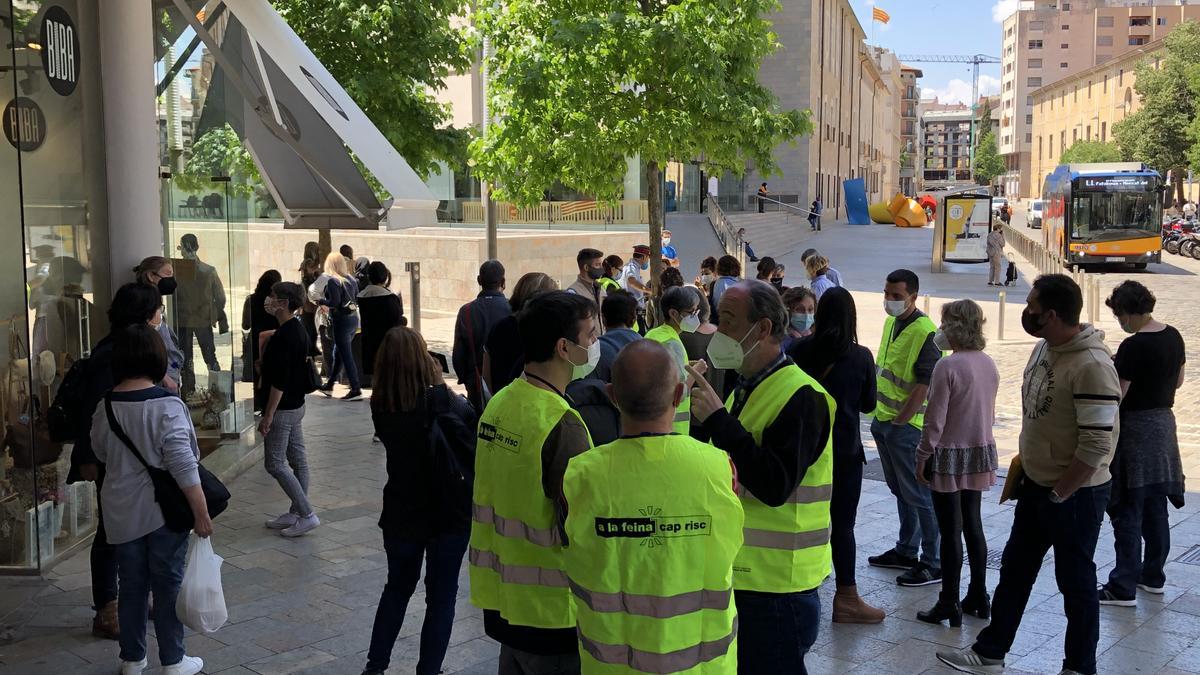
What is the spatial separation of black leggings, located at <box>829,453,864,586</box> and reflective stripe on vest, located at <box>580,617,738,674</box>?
118 inches

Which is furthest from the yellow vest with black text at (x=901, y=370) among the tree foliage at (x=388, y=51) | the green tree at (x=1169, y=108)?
the green tree at (x=1169, y=108)

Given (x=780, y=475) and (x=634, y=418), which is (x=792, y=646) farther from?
(x=634, y=418)

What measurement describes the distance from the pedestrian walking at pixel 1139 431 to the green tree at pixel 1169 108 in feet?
182

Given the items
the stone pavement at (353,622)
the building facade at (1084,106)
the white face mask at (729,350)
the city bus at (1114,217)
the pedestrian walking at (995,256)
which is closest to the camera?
the white face mask at (729,350)

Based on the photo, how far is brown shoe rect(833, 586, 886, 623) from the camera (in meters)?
6.06

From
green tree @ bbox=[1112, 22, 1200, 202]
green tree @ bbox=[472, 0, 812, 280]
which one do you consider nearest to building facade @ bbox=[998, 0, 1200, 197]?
green tree @ bbox=[1112, 22, 1200, 202]

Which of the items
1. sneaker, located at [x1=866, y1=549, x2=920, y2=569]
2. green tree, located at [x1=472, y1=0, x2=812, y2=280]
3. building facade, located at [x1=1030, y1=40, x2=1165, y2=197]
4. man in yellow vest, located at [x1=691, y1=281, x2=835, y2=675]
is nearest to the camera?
man in yellow vest, located at [x1=691, y1=281, x2=835, y2=675]

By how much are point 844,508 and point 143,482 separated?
3.57 m

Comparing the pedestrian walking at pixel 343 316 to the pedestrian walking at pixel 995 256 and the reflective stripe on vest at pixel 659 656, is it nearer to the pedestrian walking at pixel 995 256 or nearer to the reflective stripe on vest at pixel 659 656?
the reflective stripe on vest at pixel 659 656

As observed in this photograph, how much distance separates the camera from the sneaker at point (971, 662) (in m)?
5.29

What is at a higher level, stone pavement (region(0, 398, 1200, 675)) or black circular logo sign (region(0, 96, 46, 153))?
black circular logo sign (region(0, 96, 46, 153))

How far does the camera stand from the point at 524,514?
11.6 feet

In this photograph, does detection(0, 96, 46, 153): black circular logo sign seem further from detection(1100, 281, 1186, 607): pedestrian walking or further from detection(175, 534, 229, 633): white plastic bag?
detection(1100, 281, 1186, 607): pedestrian walking

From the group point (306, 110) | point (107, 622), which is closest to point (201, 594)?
point (107, 622)
